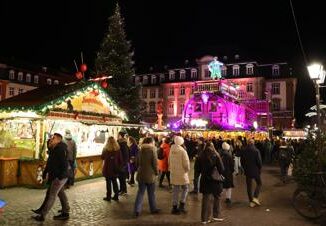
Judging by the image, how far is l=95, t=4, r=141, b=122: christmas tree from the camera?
2708cm

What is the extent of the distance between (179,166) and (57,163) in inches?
107

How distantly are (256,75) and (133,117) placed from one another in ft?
95.0

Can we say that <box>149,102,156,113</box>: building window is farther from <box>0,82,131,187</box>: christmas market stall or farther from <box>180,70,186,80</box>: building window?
<box>0,82,131,187</box>: christmas market stall

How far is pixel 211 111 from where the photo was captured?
2933 cm

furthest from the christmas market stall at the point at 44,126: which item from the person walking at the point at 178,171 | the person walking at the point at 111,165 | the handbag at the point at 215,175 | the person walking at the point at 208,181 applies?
the handbag at the point at 215,175

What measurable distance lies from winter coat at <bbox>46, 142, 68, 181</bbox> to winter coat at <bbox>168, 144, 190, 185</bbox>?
244cm

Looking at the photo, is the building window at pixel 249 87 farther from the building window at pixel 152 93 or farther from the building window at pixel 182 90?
the building window at pixel 152 93

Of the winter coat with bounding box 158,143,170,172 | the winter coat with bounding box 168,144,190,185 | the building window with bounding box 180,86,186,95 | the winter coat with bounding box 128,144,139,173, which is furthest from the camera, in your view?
the building window with bounding box 180,86,186,95

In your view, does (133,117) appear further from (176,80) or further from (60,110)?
(176,80)

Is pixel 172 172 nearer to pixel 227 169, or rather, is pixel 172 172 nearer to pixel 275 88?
pixel 227 169

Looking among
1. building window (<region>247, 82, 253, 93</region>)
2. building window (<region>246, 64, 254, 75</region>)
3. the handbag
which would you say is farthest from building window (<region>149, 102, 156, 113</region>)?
the handbag

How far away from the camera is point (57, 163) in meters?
7.09

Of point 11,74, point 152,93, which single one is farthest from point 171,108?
point 11,74

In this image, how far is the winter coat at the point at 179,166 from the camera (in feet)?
26.2
